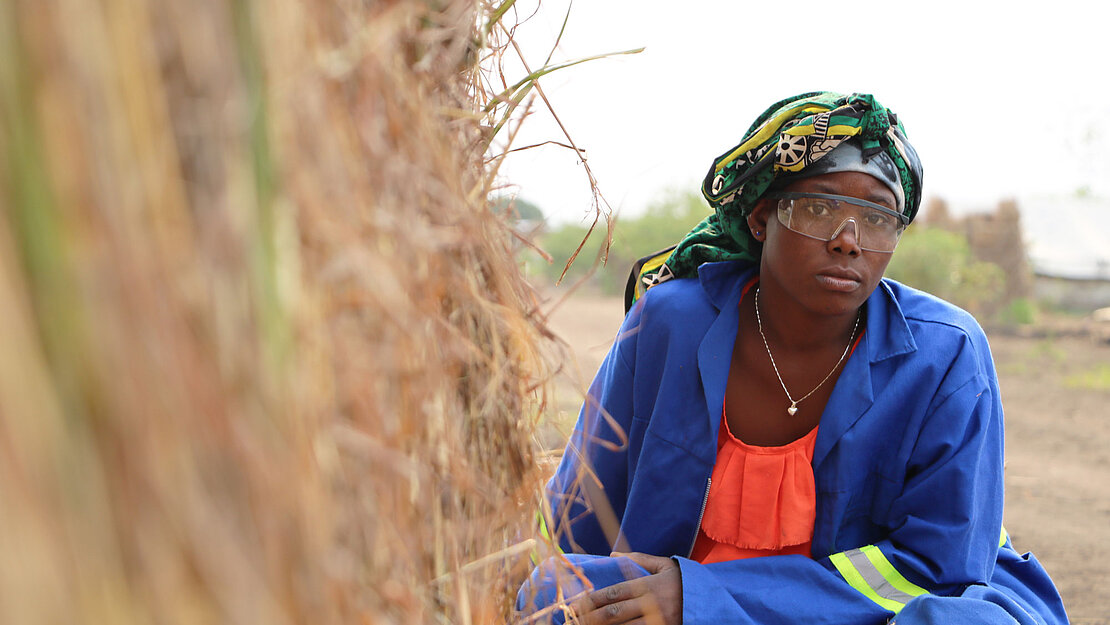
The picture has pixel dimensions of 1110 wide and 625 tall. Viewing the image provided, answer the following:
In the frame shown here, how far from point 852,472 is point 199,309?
74.2 inches

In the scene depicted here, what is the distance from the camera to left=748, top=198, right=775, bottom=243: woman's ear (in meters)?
2.29

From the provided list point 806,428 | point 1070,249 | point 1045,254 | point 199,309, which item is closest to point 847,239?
point 806,428

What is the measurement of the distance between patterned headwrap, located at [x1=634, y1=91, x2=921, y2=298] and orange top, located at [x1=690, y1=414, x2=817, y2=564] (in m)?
0.62

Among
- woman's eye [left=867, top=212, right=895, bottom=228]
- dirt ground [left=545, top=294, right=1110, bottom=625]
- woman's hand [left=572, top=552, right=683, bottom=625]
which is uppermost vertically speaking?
woman's eye [left=867, top=212, right=895, bottom=228]

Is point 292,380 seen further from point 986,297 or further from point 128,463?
point 986,297

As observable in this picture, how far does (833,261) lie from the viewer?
2092 mm

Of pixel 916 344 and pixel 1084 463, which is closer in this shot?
pixel 916 344

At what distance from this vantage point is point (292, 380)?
643 millimetres

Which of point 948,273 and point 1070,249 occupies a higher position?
point 948,273

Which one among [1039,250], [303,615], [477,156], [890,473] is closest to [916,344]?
[890,473]

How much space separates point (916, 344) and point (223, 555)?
1.99 meters

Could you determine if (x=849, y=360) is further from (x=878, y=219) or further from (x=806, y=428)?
(x=878, y=219)

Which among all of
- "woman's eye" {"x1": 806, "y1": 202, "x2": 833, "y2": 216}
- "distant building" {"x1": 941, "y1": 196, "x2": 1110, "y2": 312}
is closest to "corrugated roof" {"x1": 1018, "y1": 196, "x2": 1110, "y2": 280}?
"distant building" {"x1": 941, "y1": 196, "x2": 1110, "y2": 312}

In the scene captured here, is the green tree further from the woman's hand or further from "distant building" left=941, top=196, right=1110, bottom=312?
the woman's hand
